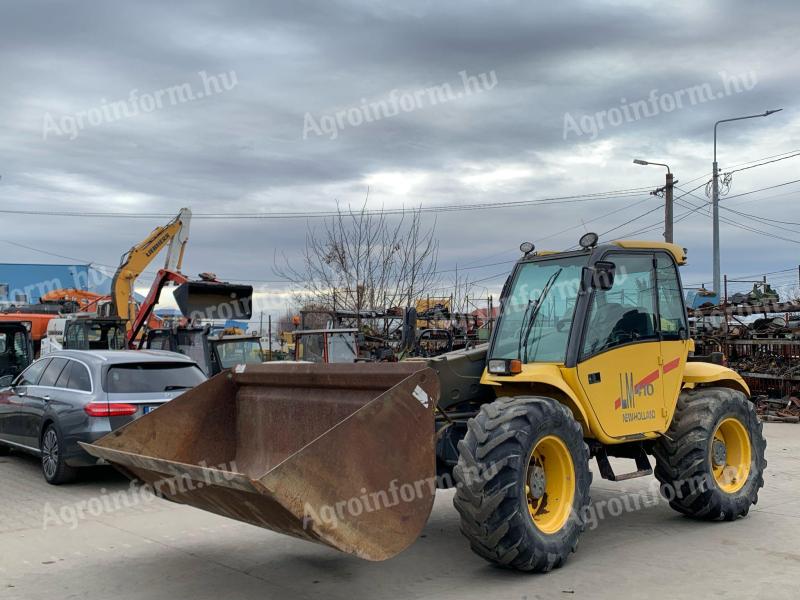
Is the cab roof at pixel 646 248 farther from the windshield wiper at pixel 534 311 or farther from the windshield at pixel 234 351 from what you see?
the windshield at pixel 234 351

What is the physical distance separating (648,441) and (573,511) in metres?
1.69

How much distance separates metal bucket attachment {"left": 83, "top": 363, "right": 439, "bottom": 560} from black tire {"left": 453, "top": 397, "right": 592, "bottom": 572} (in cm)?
43

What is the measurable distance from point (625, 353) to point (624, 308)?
41 centimetres

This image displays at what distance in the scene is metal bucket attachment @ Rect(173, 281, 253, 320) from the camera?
16.1 metres

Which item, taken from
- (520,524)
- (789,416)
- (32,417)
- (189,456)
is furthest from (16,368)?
(789,416)

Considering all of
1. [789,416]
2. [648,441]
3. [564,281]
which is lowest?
[789,416]

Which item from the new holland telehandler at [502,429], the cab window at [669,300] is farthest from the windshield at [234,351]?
the cab window at [669,300]

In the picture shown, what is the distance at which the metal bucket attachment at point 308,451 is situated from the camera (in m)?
4.89

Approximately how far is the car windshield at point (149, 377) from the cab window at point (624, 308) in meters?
5.65

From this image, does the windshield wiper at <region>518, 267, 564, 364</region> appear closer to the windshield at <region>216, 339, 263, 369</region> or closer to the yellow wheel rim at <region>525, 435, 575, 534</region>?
the yellow wheel rim at <region>525, 435, 575, 534</region>

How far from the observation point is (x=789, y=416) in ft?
54.9

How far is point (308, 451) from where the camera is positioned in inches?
192

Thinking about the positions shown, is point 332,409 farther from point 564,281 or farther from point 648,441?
point 648,441

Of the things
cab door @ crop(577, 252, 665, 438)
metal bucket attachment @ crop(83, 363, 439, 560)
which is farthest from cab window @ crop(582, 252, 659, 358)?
metal bucket attachment @ crop(83, 363, 439, 560)
